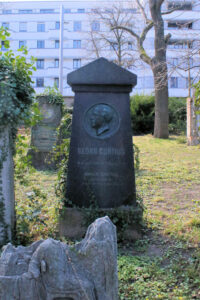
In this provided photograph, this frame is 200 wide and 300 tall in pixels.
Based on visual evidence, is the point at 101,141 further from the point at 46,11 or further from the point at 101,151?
the point at 46,11

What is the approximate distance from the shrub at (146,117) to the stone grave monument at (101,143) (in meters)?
15.6

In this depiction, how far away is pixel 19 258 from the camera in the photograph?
181 cm

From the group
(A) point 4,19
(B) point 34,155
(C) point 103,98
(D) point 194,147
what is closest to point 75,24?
(A) point 4,19

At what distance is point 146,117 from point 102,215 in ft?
53.6

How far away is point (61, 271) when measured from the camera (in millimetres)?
1780

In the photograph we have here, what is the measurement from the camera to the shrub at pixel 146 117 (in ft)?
63.0

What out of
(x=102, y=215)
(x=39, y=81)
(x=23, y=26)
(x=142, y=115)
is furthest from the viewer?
(x=23, y=26)

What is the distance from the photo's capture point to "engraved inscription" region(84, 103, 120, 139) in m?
3.81

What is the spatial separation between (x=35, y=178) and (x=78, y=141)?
371 centimetres

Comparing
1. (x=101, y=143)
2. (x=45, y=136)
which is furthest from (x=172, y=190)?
(x=45, y=136)

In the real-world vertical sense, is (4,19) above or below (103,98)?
above

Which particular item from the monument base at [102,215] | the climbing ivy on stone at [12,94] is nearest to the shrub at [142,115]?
the monument base at [102,215]

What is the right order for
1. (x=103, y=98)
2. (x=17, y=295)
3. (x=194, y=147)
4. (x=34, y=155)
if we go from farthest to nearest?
1. (x=194, y=147)
2. (x=34, y=155)
3. (x=103, y=98)
4. (x=17, y=295)

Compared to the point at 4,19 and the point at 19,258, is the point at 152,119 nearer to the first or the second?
the point at 19,258
